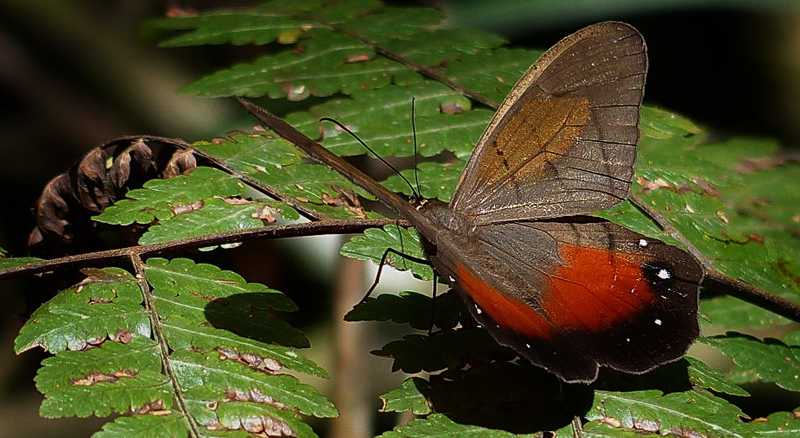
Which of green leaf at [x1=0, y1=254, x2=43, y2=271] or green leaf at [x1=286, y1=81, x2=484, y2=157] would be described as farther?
green leaf at [x1=286, y1=81, x2=484, y2=157]

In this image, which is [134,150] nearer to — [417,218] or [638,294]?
[417,218]

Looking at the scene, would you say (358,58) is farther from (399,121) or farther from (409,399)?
(409,399)

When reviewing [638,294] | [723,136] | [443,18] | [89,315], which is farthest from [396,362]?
[723,136]

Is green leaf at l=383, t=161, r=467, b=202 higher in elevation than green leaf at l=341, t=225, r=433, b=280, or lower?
higher

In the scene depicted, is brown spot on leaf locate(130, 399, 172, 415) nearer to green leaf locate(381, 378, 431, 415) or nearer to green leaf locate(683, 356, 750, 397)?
green leaf locate(381, 378, 431, 415)

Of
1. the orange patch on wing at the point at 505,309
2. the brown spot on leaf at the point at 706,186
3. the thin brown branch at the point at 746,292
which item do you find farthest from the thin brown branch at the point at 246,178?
the brown spot on leaf at the point at 706,186

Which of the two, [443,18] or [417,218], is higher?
[443,18]

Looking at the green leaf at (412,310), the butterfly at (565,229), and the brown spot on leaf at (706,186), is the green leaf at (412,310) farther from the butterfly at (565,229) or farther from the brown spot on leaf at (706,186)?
the brown spot on leaf at (706,186)

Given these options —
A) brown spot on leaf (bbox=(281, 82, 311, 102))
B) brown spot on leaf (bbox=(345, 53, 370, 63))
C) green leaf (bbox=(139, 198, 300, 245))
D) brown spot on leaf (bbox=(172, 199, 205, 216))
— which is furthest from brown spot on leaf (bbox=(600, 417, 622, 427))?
brown spot on leaf (bbox=(345, 53, 370, 63))
